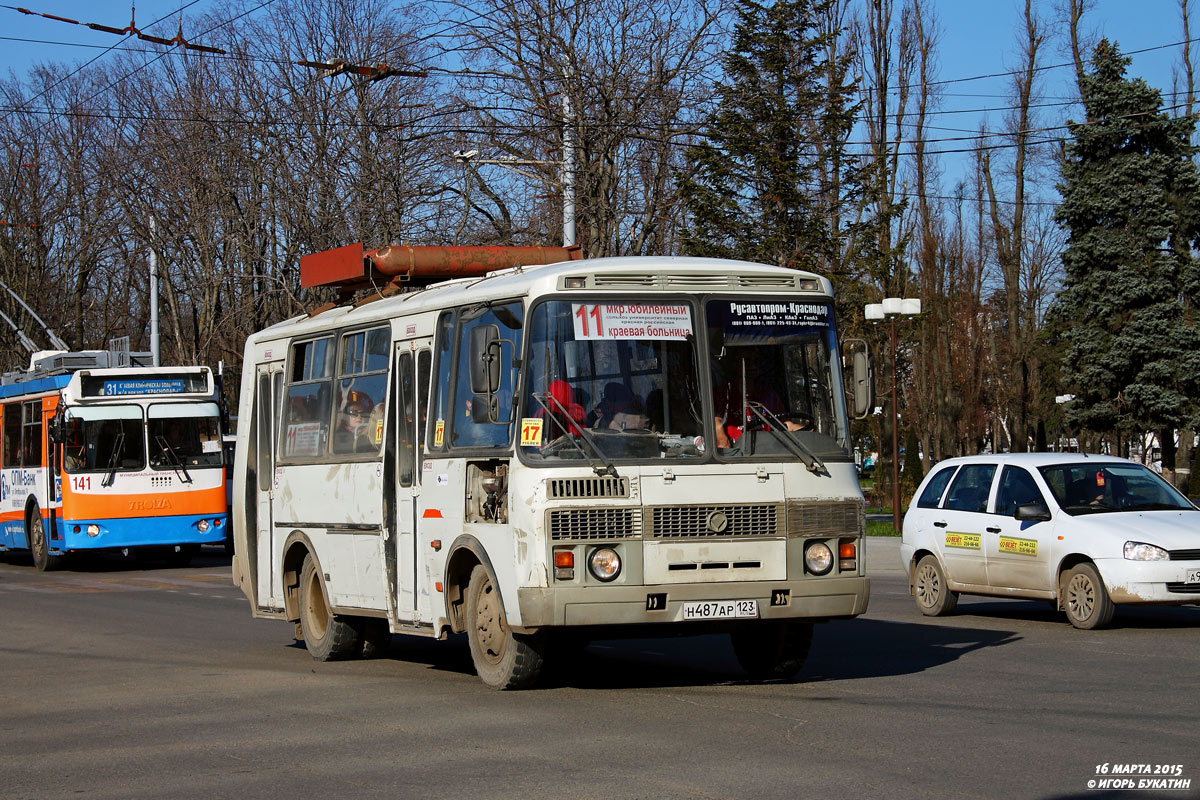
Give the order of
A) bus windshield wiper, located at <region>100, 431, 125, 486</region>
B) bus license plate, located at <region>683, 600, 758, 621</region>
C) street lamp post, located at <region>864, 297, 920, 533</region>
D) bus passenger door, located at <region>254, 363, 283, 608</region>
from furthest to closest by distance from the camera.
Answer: street lamp post, located at <region>864, 297, 920, 533</region>
bus windshield wiper, located at <region>100, 431, 125, 486</region>
bus passenger door, located at <region>254, 363, 283, 608</region>
bus license plate, located at <region>683, 600, 758, 621</region>

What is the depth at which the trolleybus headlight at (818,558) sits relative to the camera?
34.3 ft

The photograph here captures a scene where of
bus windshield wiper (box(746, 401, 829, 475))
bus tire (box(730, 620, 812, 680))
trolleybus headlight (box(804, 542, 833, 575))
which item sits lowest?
bus tire (box(730, 620, 812, 680))

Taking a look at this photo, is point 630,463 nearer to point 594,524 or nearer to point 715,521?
point 594,524

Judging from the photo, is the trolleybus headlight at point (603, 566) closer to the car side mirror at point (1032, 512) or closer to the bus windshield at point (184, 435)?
the car side mirror at point (1032, 512)

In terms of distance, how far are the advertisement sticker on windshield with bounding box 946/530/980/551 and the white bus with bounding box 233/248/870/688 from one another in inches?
205

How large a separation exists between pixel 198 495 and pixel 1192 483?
95.3ft

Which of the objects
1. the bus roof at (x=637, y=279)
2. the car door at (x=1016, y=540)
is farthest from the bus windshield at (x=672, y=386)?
the car door at (x=1016, y=540)

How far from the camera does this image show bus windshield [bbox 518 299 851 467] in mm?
10188

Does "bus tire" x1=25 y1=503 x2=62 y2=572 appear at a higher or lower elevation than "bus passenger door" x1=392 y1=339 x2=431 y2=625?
lower

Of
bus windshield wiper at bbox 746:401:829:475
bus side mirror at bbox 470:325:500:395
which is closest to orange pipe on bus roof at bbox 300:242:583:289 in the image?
bus side mirror at bbox 470:325:500:395

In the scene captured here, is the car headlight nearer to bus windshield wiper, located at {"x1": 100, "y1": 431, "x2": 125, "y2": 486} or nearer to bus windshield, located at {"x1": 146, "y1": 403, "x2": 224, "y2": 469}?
bus windshield, located at {"x1": 146, "y1": 403, "x2": 224, "y2": 469}

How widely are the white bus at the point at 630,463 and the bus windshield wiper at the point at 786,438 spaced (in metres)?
0.02

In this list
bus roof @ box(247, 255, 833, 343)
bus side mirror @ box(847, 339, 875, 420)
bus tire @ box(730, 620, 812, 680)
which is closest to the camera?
bus roof @ box(247, 255, 833, 343)

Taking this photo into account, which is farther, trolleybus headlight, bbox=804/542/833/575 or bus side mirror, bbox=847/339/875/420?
bus side mirror, bbox=847/339/875/420
